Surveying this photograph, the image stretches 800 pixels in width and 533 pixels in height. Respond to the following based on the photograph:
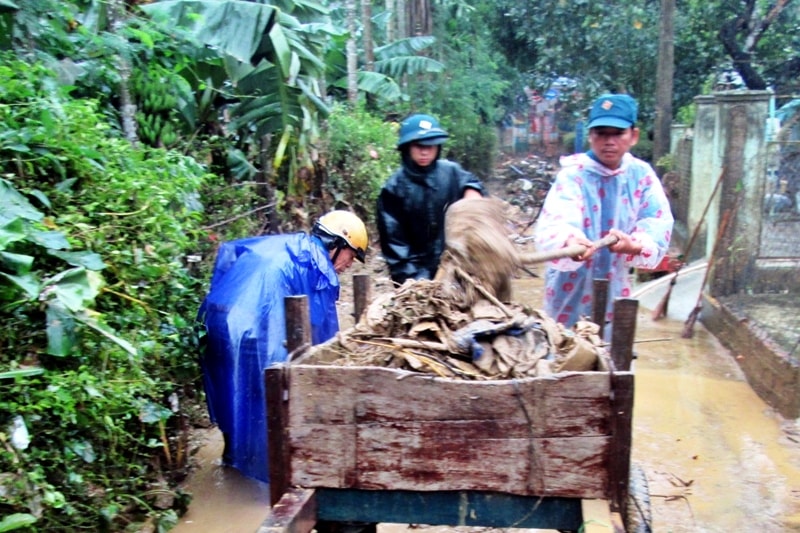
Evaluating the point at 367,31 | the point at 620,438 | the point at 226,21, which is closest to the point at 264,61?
the point at 226,21

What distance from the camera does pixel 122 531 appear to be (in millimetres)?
3424

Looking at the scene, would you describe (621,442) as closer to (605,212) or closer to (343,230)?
(605,212)

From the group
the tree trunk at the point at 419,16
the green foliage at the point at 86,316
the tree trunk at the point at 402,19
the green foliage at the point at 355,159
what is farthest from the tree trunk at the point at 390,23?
the green foliage at the point at 86,316

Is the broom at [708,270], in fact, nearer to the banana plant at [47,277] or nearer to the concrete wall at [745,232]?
the concrete wall at [745,232]

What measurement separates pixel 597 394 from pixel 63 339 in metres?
1.90

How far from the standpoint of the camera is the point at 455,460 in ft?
7.43

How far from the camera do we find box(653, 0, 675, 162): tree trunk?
12.5 meters

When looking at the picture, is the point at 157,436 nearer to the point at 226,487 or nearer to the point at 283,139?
the point at 226,487

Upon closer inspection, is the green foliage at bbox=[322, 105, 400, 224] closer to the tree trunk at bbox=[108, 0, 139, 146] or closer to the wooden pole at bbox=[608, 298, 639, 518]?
the tree trunk at bbox=[108, 0, 139, 146]

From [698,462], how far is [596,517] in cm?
283

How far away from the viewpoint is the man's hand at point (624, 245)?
3307 mm

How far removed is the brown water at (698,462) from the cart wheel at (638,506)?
0.61m

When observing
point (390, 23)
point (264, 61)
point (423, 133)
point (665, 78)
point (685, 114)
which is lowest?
point (423, 133)

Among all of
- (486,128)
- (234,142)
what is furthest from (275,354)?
(486,128)
